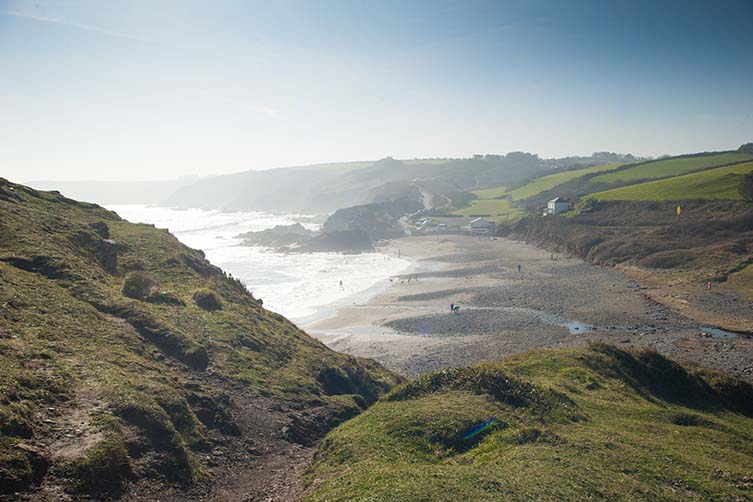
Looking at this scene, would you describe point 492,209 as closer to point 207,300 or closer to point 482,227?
point 482,227

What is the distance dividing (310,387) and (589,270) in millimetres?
57821

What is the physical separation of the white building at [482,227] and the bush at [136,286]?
335ft

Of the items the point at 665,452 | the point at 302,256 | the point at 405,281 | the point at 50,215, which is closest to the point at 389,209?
the point at 302,256

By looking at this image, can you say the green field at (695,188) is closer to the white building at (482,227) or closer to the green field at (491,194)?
the white building at (482,227)

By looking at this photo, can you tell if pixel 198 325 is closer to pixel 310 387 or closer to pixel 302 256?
pixel 310 387

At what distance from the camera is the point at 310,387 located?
71.8ft

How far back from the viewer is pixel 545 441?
1523 cm

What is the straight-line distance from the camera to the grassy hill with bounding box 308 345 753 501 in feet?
39.5

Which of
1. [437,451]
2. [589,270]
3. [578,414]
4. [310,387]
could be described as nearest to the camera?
[437,451]

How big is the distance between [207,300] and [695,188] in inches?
3825

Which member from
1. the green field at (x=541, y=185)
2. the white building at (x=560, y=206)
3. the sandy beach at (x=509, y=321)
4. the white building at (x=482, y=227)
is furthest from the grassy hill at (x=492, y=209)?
the sandy beach at (x=509, y=321)

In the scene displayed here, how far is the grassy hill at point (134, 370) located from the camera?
11.4 metres

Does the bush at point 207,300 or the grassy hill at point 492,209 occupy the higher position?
the grassy hill at point 492,209

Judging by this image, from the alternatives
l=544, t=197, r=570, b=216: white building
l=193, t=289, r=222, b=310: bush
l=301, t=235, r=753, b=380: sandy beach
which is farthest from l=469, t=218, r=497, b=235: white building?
l=193, t=289, r=222, b=310: bush
